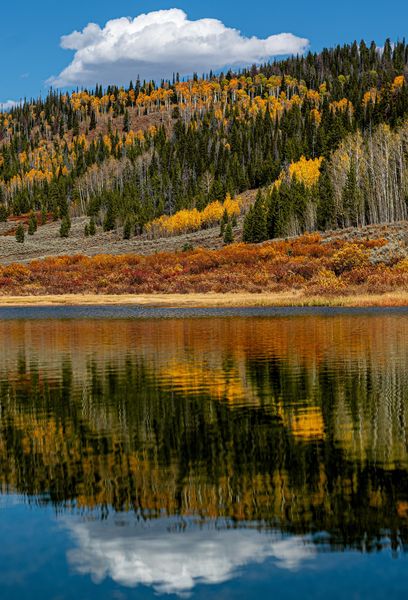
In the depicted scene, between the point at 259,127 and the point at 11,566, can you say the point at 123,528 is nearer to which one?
the point at 11,566

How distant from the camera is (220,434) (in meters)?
14.3

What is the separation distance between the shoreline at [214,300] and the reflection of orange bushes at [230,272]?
2.66m

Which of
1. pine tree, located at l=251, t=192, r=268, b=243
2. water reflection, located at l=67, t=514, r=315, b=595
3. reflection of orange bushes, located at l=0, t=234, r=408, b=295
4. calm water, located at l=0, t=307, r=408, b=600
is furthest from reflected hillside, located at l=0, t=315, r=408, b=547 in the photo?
pine tree, located at l=251, t=192, r=268, b=243

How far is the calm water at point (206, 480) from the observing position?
26.0ft

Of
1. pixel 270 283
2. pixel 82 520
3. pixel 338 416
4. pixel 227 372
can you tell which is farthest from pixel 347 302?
pixel 82 520

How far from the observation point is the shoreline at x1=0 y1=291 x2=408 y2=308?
194 ft

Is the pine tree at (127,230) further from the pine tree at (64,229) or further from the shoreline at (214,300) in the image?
the shoreline at (214,300)

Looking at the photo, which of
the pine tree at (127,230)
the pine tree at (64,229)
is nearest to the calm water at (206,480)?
the pine tree at (127,230)

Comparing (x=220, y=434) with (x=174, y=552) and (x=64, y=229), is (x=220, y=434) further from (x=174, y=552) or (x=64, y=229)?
(x=64, y=229)

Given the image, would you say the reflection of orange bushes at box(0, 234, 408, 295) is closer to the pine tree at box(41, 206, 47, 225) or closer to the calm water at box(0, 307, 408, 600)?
the calm water at box(0, 307, 408, 600)

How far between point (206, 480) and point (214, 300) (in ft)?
176

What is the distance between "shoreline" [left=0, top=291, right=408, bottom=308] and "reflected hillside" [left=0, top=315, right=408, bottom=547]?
1149 inches

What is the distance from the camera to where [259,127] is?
199 m

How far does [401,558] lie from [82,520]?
163 inches
